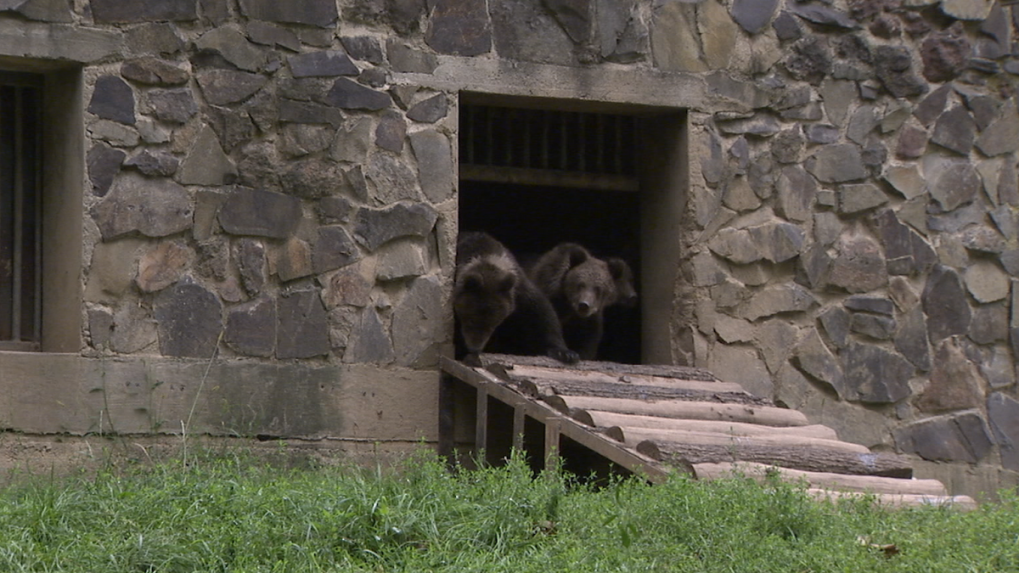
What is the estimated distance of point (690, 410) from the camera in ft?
25.3

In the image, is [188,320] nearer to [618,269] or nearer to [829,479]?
[618,269]

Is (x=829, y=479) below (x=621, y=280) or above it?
below

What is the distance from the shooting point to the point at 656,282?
9.50 metres

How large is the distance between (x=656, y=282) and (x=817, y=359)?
110 cm

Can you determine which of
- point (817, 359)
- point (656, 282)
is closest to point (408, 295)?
point (656, 282)

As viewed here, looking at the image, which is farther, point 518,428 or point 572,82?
point 572,82

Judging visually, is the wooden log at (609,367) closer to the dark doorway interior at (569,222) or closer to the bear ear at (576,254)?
the bear ear at (576,254)

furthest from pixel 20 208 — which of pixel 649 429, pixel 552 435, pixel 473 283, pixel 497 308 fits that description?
pixel 649 429

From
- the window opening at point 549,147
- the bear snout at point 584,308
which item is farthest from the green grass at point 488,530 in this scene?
the window opening at point 549,147

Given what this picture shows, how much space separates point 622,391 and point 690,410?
38cm

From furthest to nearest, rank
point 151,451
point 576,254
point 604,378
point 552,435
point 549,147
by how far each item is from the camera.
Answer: point 549,147 → point 576,254 → point 604,378 → point 151,451 → point 552,435

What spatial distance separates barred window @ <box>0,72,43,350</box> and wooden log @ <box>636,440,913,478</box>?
142 inches

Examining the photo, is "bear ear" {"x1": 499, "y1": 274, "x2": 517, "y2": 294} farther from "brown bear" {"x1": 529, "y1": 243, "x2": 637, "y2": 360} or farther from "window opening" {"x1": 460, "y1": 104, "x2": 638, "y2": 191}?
"window opening" {"x1": 460, "y1": 104, "x2": 638, "y2": 191}

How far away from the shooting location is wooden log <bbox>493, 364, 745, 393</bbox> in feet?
26.5
